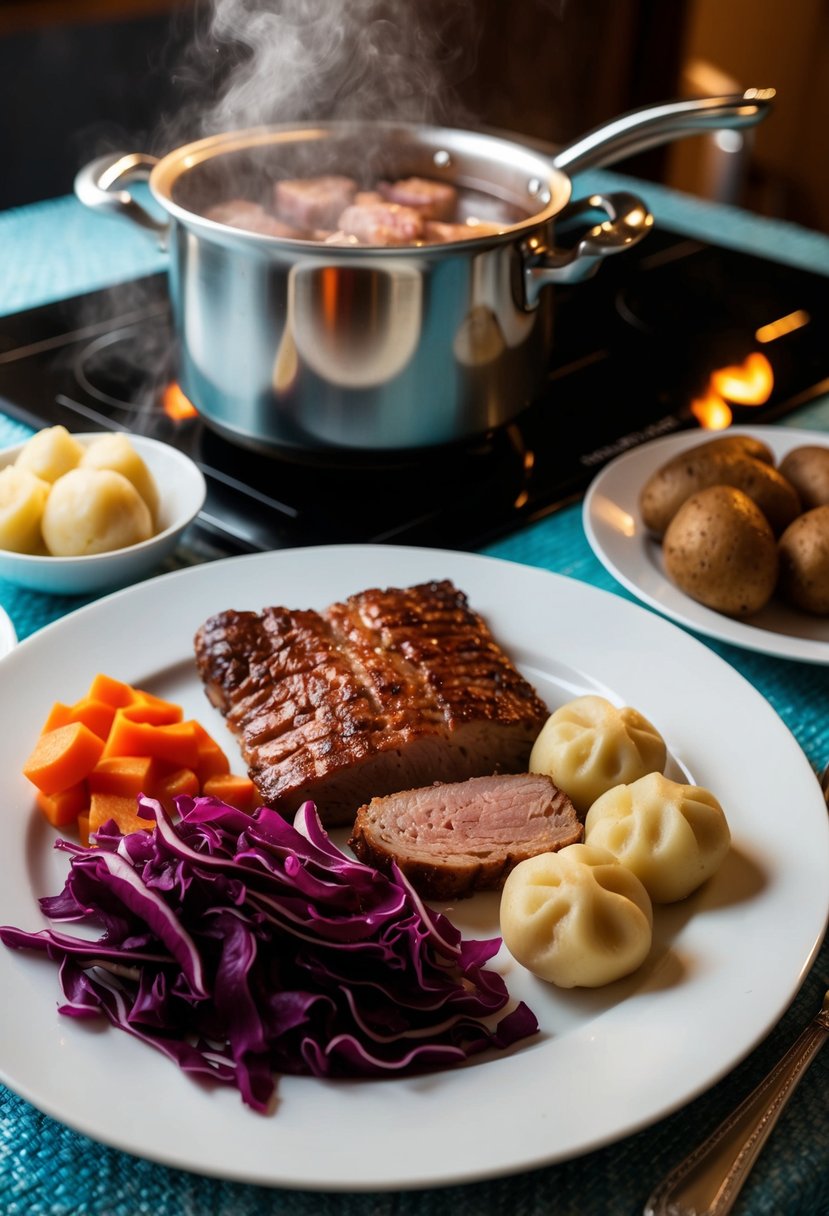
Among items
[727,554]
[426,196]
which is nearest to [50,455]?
[426,196]

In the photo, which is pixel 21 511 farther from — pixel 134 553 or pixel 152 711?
pixel 152 711

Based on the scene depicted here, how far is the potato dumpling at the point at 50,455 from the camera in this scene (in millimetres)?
1708

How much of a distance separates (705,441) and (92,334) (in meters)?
1.17

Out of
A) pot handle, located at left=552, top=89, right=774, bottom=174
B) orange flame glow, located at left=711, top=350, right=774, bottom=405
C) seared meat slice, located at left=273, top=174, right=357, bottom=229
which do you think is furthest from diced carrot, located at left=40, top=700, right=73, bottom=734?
orange flame glow, located at left=711, top=350, right=774, bottom=405

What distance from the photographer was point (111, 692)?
1.40 meters

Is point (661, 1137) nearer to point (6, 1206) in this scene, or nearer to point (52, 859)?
point (6, 1206)

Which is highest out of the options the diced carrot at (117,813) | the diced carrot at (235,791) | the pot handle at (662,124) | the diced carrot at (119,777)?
the pot handle at (662,124)

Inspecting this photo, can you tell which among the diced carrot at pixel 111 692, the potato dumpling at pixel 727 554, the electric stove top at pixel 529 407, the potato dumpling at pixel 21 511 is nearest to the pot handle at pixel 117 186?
the electric stove top at pixel 529 407

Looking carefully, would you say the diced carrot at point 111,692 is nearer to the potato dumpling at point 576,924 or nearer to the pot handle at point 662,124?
the potato dumpling at point 576,924

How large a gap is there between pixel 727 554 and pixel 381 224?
0.79m

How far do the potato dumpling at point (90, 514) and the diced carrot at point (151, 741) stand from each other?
352 millimetres

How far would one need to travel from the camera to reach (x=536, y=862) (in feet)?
3.83

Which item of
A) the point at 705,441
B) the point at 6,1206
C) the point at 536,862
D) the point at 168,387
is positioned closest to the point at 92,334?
the point at 168,387

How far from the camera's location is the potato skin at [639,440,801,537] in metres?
1.75
